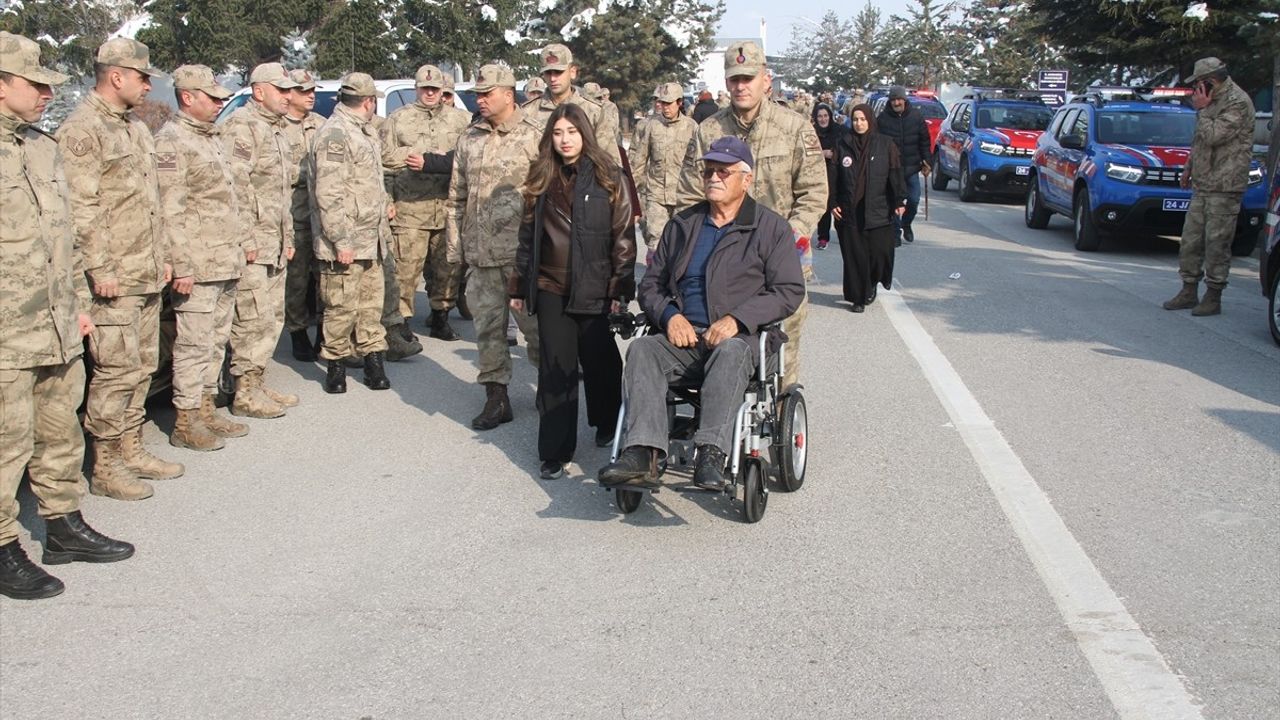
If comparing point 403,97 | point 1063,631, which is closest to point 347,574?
point 1063,631

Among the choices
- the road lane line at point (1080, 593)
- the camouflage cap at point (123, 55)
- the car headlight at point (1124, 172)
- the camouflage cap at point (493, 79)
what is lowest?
the road lane line at point (1080, 593)

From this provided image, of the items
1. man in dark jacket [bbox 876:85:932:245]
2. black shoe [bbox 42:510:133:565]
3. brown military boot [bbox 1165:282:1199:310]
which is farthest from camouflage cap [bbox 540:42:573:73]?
man in dark jacket [bbox 876:85:932:245]

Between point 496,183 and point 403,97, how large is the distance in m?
8.03

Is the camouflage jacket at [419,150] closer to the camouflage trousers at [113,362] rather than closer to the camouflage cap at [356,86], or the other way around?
the camouflage cap at [356,86]

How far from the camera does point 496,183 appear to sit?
7.63 metres

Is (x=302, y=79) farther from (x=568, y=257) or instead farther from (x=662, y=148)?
(x=662, y=148)

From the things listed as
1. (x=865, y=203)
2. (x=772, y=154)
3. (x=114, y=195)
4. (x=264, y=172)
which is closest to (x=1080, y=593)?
(x=772, y=154)

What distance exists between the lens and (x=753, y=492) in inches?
222

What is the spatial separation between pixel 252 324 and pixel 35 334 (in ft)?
9.45

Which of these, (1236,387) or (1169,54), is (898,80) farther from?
(1236,387)

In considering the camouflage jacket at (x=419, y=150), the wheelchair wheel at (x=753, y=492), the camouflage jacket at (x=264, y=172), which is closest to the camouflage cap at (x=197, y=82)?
the camouflage jacket at (x=264, y=172)

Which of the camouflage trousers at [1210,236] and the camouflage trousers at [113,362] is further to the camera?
the camouflage trousers at [1210,236]

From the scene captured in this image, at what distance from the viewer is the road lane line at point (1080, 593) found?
4.06 metres

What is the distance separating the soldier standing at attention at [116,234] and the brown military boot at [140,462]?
0.17 feet
